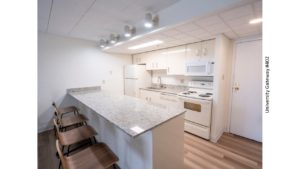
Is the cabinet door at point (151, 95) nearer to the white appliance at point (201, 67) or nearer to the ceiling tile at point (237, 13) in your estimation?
the white appliance at point (201, 67)

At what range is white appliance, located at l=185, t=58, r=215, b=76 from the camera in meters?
2.67

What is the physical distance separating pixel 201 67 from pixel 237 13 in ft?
4.47

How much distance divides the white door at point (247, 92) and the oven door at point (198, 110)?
0.80 m

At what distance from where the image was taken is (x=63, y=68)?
313cm

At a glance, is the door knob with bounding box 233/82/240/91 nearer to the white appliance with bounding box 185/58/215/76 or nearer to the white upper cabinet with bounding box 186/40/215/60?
the white appliance with bounding box 185/58/215/76

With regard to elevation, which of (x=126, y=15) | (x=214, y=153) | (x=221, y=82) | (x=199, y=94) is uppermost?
(x=126, y=15)

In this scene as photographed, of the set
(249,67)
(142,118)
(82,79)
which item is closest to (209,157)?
(142,118)

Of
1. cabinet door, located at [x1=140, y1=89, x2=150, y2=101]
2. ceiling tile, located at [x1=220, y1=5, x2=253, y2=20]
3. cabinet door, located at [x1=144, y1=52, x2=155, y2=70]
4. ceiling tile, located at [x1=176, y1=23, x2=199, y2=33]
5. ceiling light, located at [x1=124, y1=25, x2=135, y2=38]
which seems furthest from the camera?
cabinet door, located at [x1=144, y1=52, x2=155, y2=70]

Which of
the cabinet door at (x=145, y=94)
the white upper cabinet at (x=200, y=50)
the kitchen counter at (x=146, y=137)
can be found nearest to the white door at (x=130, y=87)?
the cabinet door at (x=145, y=94)

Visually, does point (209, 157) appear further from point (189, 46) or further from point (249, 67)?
point (189, 46)

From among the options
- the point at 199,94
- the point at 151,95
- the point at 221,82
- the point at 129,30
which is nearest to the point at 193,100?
the point at 199,94

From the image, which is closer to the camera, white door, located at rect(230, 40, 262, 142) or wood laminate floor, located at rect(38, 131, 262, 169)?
wood laminate floor, located at rect(38, 131, 262, 169)

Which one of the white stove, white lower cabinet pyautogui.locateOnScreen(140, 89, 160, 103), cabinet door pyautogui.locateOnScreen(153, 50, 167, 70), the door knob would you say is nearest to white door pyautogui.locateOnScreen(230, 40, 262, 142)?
the door knob

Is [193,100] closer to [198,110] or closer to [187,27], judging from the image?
[198,110]
